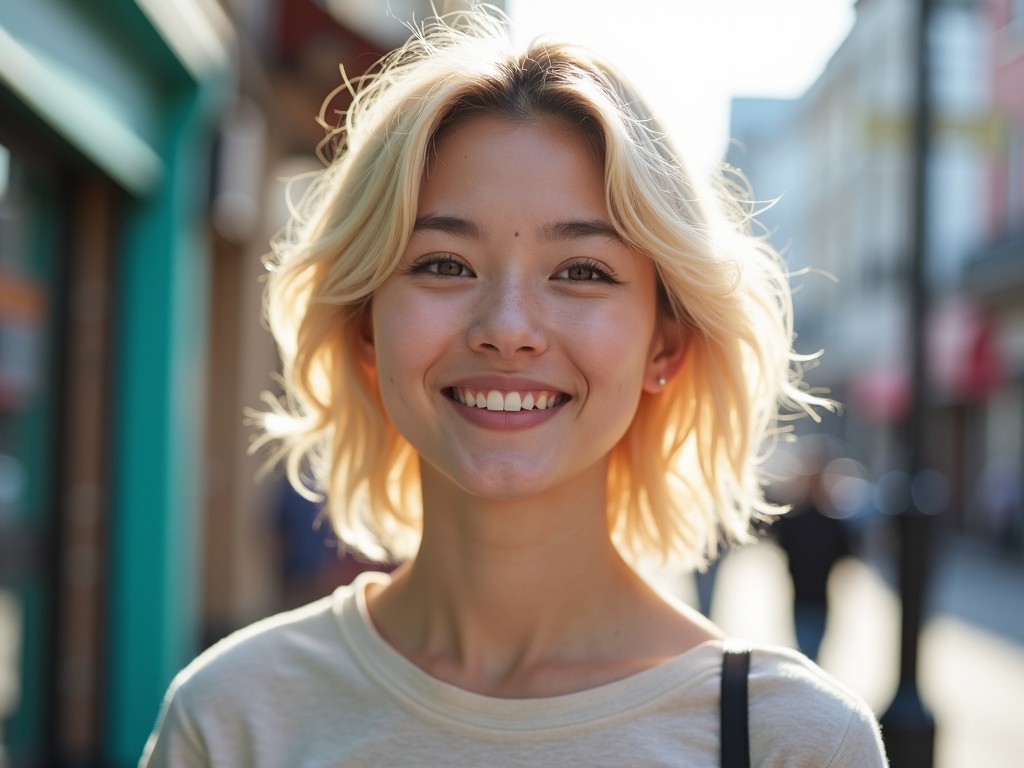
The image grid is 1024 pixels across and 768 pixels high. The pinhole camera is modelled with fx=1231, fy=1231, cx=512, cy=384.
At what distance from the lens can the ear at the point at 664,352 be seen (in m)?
2.15

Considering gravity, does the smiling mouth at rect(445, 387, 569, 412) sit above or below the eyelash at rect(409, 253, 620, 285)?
below

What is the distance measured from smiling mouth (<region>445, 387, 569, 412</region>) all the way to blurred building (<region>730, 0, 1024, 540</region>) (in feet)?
10.7

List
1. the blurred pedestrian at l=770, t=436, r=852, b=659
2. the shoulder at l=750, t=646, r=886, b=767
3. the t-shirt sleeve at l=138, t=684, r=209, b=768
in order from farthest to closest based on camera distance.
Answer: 1. the blurred pedestrian at l=770, t=436, r=852, b=659
2. the t-shirt sleeve at l=138, t=684, r=209, b=768
3. the shoulder at l=750, t=646, r=886, b=767

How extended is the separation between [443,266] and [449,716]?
703mm

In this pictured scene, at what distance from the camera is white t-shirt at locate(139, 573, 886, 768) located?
5.90 ft

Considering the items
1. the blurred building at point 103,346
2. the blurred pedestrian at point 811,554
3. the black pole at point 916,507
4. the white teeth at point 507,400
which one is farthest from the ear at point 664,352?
the blurred pedestrian at point 811,554

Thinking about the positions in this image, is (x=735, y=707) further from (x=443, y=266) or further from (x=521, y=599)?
(x=443, y=266)

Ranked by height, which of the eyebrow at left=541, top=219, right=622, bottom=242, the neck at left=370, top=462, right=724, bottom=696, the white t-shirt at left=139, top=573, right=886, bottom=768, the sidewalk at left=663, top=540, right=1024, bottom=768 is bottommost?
the sidewalk at left=663, top=540, right=1024, bottom=768

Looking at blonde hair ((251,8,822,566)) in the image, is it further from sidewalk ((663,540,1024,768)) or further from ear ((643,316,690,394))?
sidewalk ((663,540,1024,768))

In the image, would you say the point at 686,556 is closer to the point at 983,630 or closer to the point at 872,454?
the point at 983,630

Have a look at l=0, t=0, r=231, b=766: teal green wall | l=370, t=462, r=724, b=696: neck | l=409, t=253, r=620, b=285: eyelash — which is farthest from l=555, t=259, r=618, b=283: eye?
l=0, t=0, r=231, b=766: teal green wall

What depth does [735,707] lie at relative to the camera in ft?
6.02

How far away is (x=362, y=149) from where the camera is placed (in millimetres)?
2100

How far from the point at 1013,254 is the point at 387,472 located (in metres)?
22.6
